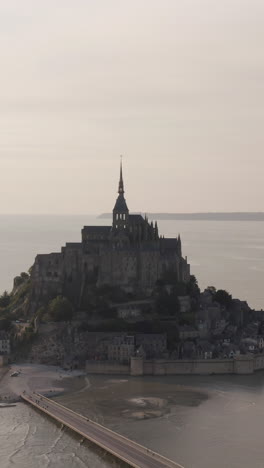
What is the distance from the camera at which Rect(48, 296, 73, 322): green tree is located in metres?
77.0

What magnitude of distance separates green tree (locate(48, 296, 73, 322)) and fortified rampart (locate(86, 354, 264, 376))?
656 centimetres

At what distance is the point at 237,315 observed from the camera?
85.2 m

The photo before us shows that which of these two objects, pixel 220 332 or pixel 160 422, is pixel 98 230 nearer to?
pixel 220 332

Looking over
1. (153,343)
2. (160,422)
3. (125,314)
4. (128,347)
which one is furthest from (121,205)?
(160,422)

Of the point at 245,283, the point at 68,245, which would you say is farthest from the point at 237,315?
the point at 245,283

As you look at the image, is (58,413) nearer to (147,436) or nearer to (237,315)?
(147,436)

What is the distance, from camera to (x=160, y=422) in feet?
182

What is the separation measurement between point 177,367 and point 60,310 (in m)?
12.3

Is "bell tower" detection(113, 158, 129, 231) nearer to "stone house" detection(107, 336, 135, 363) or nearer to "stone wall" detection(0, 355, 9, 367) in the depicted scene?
"stone house" detection(107, 336, 135, 363)

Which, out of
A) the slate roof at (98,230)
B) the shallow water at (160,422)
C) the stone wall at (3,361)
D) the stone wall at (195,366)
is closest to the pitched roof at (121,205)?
the slate roof at (98,230)

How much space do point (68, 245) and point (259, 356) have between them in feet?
71.8

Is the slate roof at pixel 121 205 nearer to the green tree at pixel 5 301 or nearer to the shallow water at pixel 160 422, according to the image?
the green tree at pixel 5 301

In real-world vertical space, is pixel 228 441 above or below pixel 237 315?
below

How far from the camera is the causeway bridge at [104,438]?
45.5 metres
